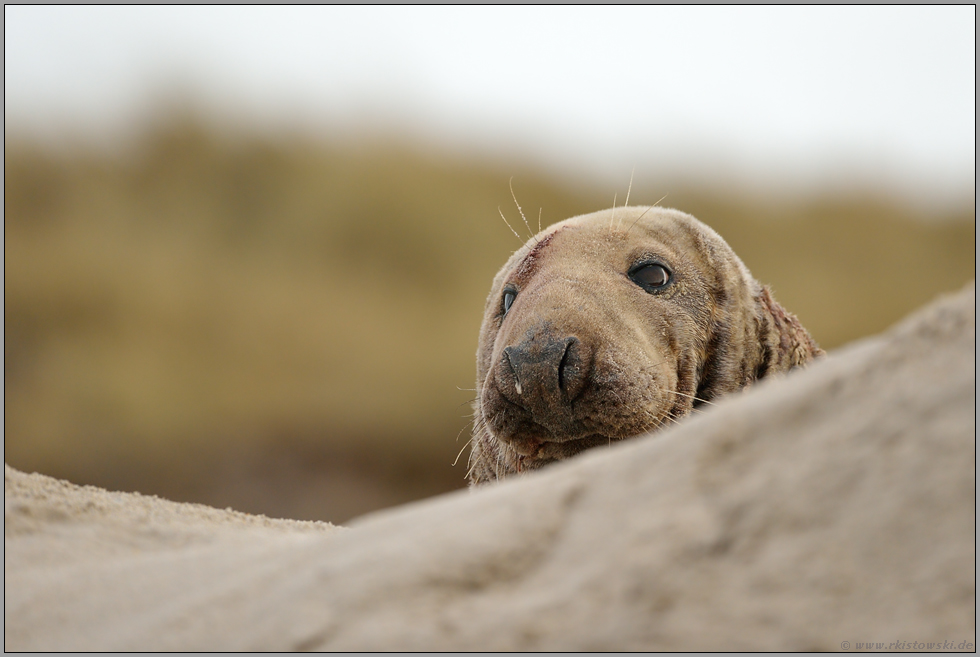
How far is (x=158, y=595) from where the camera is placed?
207 cm

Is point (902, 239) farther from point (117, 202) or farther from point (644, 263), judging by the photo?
point (644, 263)

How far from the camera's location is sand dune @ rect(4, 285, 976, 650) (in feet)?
5.03

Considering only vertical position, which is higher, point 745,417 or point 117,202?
point 745,417

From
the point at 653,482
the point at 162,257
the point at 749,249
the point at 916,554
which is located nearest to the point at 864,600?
the point at 916,554

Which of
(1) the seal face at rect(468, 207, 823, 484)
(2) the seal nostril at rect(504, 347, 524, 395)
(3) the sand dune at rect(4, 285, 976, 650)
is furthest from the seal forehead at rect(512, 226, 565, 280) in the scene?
(3) the sand dune at rect(4, 285, 976, 650)

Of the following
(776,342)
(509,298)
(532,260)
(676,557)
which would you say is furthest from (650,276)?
(676,557)

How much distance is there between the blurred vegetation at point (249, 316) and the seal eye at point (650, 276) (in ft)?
28.1

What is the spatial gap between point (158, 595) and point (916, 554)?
4.89ft

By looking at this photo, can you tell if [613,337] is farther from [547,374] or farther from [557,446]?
[557,446]

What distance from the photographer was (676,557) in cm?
166

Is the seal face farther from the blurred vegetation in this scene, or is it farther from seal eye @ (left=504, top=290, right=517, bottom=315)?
the blurred vegetation

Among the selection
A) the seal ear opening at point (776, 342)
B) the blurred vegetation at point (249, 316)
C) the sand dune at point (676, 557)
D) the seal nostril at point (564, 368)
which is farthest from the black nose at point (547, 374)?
the blurred vegetation at point (249, 316)

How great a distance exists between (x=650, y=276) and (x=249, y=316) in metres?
9.91

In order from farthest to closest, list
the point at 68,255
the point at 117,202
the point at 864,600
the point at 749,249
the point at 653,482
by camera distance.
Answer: the point at 749,249 < the point at 117,202 < the point at 68,255 < the point at 653,482 < the point at 864,600
